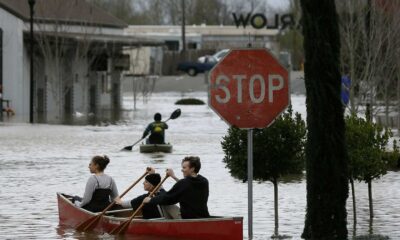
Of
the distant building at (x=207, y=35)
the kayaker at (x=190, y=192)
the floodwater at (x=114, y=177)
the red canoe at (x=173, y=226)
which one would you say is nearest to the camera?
the red canoe at (x=173, y=226)

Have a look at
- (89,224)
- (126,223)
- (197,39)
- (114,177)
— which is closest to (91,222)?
(89,224)

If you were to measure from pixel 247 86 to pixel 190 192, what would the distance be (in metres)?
1.57

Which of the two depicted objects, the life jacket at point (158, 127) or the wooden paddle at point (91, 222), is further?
the life jacket at point (158, 127)

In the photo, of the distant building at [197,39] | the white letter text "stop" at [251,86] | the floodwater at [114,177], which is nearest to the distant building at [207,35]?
the distant building at [197,39]

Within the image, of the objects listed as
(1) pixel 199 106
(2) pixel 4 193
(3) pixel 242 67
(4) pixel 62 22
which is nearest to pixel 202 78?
(1) pixel 199 106

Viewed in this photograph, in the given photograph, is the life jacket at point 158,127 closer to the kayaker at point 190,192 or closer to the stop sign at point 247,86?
the stop sign at point 247,86

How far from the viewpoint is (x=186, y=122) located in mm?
50812

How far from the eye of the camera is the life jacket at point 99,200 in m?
17.7

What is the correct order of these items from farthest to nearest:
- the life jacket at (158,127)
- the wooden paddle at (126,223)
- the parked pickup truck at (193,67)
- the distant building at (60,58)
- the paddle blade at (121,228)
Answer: the parked pickup truck at (193,67), the distant building at (60,58), the life jacket at (158,127), the paddle blade at (121,228), the wooden paddle at (126,223)

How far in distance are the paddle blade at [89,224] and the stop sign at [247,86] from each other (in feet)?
7.92

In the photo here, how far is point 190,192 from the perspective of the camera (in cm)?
1564

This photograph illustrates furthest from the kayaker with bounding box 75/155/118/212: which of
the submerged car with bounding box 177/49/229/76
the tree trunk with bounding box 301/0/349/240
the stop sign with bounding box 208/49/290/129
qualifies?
the submerged car with bounding box 177/49/229/76

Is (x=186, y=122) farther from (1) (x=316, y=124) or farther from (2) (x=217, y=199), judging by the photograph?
(1) (x=316, y=124)

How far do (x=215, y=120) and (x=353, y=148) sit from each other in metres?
35.0
